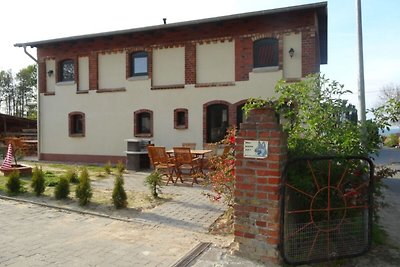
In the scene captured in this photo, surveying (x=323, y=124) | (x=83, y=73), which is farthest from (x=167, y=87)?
(x=323, y=124)

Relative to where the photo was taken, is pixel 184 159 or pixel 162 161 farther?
pixel 162 161

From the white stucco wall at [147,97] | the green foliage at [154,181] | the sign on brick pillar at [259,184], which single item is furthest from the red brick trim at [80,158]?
the sign on brick pillar at [259,184]

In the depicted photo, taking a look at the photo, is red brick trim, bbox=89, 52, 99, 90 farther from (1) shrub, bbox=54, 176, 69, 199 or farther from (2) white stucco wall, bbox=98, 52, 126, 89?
(1) shrub, bbox=54, 176, 69, 199

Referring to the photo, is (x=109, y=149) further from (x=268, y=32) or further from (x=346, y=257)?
(x=346, y=257)

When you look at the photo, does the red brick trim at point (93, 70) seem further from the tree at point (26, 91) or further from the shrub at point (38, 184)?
the tree at point (26, 91)

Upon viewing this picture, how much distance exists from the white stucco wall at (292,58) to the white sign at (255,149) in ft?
29.4

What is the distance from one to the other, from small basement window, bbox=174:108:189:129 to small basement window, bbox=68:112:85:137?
197 inches

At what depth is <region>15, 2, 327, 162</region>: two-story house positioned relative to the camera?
1261 cm

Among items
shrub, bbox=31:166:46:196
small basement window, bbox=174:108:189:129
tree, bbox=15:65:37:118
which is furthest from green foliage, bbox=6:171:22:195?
tree, bbox=15:65:37:118

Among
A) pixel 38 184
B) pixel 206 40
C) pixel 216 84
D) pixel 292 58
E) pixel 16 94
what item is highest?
pixel 16 94

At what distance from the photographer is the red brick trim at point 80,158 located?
15.6 m

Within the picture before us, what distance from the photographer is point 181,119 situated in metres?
14.4

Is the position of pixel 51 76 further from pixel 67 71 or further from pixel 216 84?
pixel 216 84

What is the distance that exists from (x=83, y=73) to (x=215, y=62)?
668 cm
